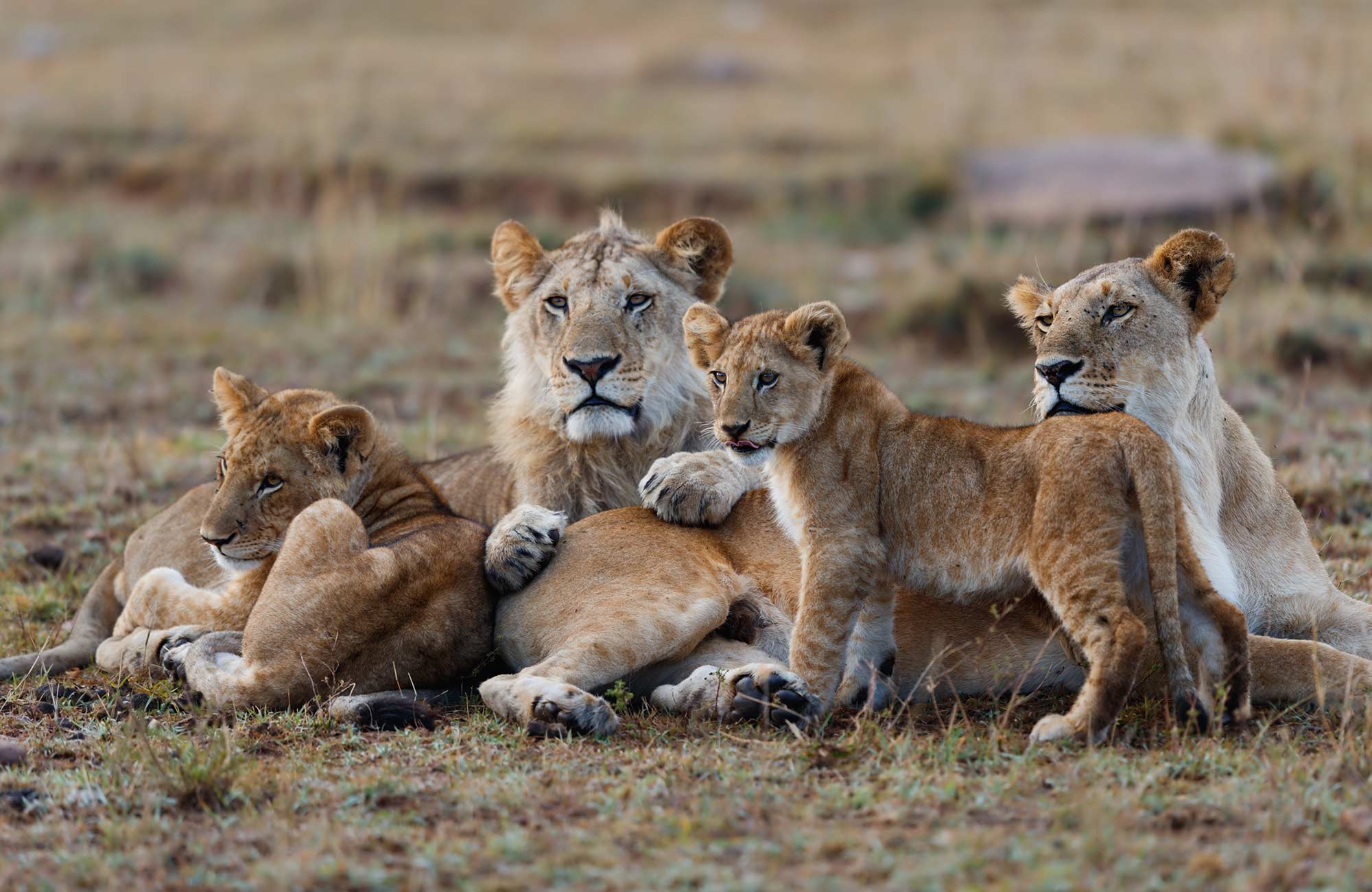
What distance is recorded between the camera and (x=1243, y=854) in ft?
10.3

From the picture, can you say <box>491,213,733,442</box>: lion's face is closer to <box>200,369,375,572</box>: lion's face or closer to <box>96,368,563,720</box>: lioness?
<box>96,368,563,720</box>: lioness

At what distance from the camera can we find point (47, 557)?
6.49 meters

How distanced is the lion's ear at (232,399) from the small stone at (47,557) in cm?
163

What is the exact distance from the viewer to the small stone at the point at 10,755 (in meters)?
4.04

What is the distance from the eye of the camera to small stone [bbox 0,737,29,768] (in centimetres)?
404

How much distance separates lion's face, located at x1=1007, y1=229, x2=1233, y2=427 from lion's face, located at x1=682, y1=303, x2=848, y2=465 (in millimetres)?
614

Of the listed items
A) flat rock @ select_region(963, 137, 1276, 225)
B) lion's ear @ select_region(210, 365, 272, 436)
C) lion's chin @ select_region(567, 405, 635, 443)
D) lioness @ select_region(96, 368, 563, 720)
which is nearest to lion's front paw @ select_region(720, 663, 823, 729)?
lioness @ select_region(96, 368, 563, 720)

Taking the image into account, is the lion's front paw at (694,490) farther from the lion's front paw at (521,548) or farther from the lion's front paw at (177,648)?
the lion's front paw at (177,648)

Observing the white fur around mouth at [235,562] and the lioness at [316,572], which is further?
the white fur around mouth at [235,562]

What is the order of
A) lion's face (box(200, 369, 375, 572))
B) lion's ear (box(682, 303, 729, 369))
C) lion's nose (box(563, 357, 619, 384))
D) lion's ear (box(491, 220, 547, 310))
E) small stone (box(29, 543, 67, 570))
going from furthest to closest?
1. small stone (box(29, 543, 67, 570))
2. lion's ear (box(491, 220, 547, 310))
3. lion's nose (box(563, 357, 619, 384))
4. lion's face (box(200, 369, 375, 572))
5. lion's ear (box(682, 303, 729, 369))

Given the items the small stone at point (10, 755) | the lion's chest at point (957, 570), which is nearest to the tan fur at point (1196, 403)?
the lion's chest at point (957, 570)

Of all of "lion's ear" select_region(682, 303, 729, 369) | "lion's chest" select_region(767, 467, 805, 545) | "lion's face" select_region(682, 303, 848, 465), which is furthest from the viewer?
"lion's ear" select_region(682, 303, 729, 369)

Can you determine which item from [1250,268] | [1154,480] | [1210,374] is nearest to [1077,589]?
[1154,480]

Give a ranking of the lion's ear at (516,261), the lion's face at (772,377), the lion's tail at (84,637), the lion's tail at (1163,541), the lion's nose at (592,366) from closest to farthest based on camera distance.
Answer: the lion's tail at (1163,541) → the lion's face at (772,377) → the lion's tail at (84,637) → the lion's nose at (592,366) → the lion's ear at (516,261)
